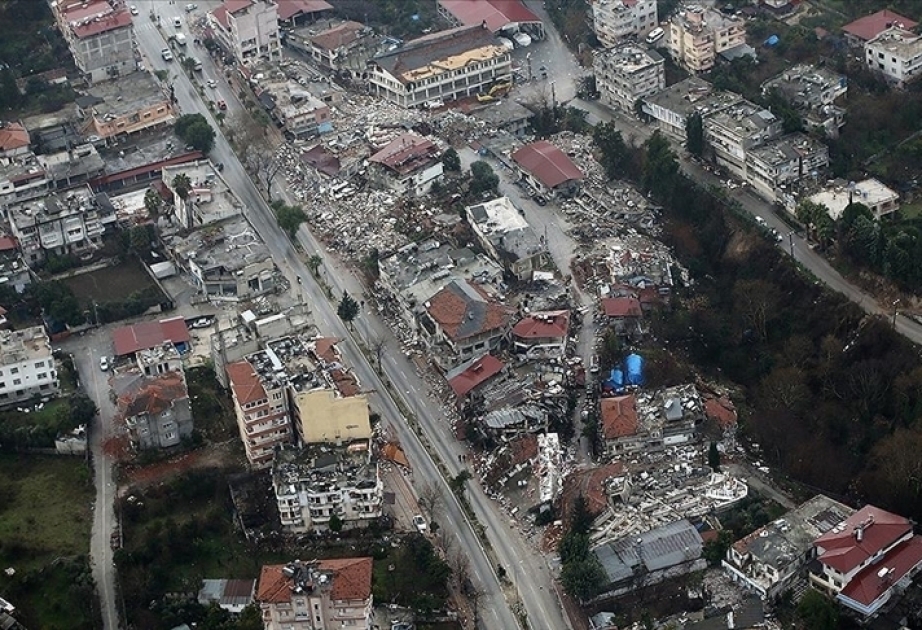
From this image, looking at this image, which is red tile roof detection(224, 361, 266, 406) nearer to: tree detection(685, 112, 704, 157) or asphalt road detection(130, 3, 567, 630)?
asphalt road detection(130, 3, 567, 630)

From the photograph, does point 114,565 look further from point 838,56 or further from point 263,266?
point 838,56

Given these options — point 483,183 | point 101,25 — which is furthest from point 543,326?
point 101,25

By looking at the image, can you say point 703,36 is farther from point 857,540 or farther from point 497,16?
point 857,540

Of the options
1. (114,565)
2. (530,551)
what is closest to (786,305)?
(530,551)

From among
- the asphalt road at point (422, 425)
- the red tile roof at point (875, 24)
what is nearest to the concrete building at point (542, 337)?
the asphalt road at point (422, 425)

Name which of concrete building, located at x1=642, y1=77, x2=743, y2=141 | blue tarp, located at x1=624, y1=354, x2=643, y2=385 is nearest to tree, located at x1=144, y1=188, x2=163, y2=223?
blue tarp, located at x1=624, y1=354, x2=643, y2=385
